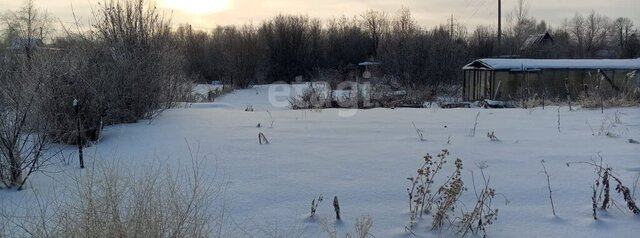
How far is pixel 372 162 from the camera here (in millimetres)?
4746

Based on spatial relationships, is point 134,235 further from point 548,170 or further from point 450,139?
point 450,139

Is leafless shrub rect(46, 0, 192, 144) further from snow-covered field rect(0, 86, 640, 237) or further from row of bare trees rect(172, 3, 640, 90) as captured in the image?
row of bare trees rect(172, 3, 640, 90)

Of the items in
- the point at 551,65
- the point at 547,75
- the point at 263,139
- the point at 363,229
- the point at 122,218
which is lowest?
the point at 363,229

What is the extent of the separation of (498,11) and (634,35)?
61.1 feet

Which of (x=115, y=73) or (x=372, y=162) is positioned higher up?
(x=115, y=73)

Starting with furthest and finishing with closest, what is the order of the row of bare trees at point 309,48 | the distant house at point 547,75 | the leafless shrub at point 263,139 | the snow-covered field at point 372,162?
the row of bare trees at point 309,48 → the distant house at point 547,75 → the leafless shrub at point 263,139 → the snow-covered field at point 372,162

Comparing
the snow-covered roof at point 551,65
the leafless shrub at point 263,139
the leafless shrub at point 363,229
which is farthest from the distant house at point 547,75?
the leafless shrub at point 363,229

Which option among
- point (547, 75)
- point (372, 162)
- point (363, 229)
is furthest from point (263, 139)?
point (547, 75)

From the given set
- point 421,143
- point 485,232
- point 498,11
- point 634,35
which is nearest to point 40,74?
point 421,143

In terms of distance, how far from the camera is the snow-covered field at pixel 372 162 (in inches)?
132

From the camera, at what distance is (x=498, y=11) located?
34.1m

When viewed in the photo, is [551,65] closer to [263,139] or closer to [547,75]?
[547,75]

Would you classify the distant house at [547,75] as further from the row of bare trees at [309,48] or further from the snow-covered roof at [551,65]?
the row of bare trees at [309,48]

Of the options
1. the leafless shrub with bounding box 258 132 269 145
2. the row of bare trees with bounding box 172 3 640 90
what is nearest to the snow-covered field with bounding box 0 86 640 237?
the leafless shrub with bounding box 258 132 269 145
